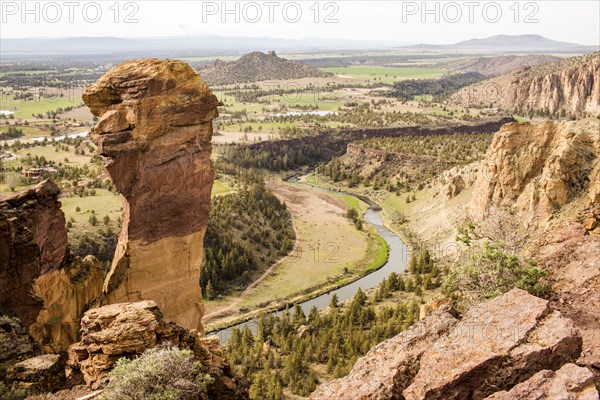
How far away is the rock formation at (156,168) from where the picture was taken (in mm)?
28766

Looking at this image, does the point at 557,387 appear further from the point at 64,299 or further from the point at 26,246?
the point at 64,299

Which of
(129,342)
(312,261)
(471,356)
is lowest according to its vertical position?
(312,261)

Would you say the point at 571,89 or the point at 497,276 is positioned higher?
the point at 571,89

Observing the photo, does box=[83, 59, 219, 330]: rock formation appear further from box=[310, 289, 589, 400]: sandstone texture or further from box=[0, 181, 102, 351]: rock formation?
box=[310, 289, 589, 400]: sandstone texture

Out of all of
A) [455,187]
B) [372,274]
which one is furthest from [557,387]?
[455,187]

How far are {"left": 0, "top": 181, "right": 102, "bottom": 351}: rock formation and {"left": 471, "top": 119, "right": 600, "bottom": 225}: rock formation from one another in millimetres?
38892

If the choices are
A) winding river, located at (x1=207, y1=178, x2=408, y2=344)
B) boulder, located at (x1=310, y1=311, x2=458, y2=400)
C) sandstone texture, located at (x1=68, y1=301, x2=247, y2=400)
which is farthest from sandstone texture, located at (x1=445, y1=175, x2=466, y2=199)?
sandstone texture, located at (x1=68, y1=301, x2=247, y2=400)

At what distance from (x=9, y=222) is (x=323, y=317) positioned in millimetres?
34161

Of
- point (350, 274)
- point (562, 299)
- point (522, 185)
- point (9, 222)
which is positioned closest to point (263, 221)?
point (350, 274)

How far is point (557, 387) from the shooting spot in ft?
44.3

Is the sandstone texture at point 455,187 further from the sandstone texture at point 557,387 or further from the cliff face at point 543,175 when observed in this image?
the sandstone texture at point 557,387

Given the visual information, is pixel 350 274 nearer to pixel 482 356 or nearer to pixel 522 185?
pixel 522 185

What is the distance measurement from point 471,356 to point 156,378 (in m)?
9.14

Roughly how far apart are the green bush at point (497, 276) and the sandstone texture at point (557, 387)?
819 cm
